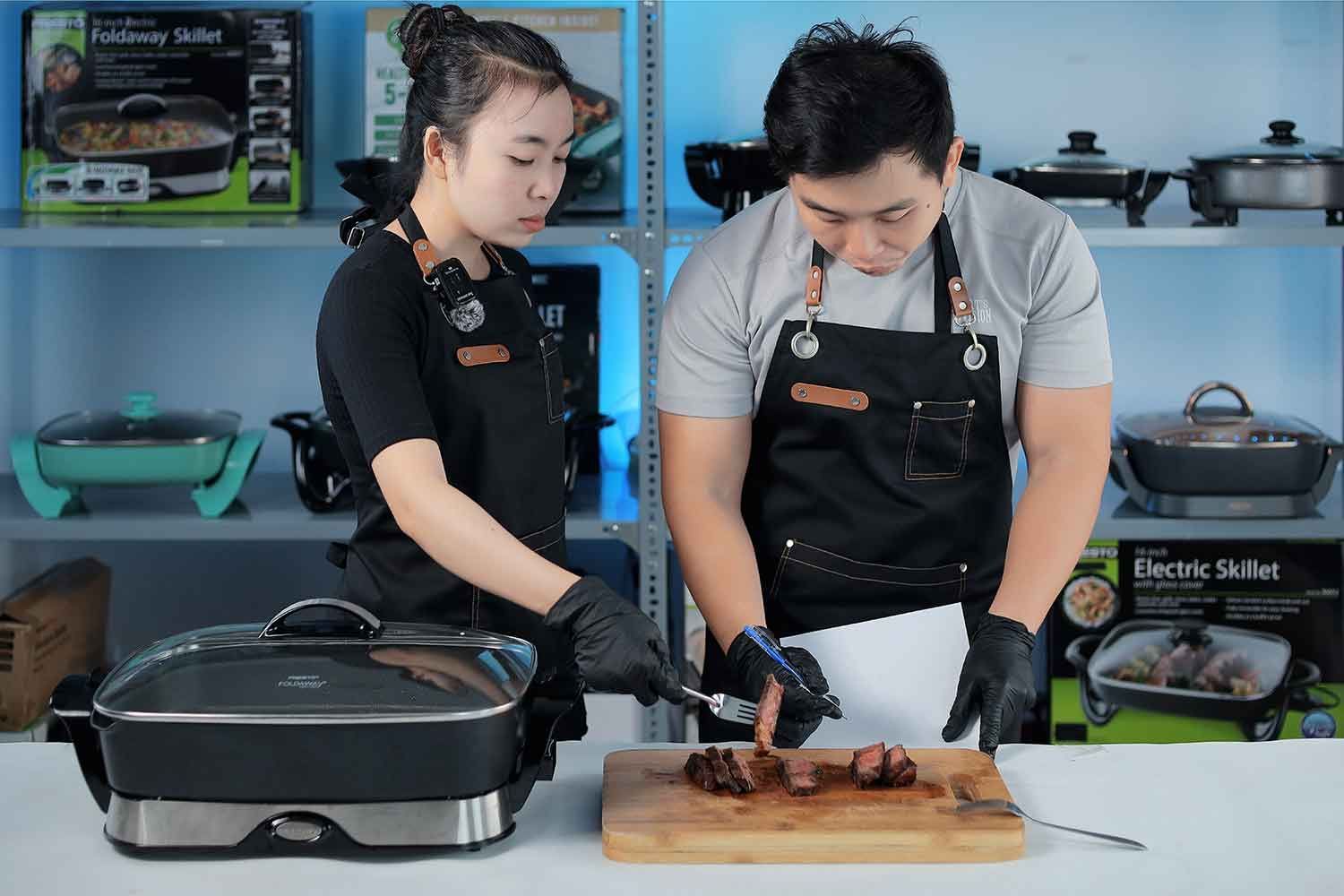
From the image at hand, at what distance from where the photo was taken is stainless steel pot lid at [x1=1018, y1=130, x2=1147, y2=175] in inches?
112

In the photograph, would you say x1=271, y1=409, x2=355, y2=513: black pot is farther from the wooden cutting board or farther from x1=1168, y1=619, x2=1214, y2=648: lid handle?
x1=1168, y1=619, x2=1214, y2=648: lid handle

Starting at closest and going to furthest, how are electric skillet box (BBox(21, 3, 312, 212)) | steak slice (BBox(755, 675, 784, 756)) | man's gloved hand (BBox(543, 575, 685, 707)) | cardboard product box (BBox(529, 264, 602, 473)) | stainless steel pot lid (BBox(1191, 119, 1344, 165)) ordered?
1. man's gloved hand (BBox(543, 575, 685, 707))
2. steak slice (BBox(755, 675, 784, 756))
3. stainless steel pot lid (BBox(1191, 119, 1344, 165))
4. electric skillet box (BBox(21, 3, 312, 212))
5. cardboard product box (BBox(529, 264, 602, 473))

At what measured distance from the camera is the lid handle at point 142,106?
9.91ft

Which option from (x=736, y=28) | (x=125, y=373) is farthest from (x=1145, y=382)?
(x=125, y=373)

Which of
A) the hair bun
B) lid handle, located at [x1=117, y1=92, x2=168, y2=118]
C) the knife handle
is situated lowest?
the knife handle

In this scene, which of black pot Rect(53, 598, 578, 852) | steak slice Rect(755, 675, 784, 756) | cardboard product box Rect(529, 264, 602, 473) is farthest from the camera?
cardboard product box Rect(529, 264, 602, 473)

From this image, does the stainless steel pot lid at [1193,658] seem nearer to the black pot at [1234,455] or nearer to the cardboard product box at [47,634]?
the black pot at [1234,455]

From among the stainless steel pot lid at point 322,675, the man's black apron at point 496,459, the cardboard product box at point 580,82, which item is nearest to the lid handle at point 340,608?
the stainless steel pot lid at point 322,675

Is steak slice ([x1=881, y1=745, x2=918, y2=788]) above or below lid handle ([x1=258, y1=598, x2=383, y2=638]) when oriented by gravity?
below

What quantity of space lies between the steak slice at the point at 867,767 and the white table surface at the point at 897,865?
126 millimetres

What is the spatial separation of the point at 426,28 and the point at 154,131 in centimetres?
146

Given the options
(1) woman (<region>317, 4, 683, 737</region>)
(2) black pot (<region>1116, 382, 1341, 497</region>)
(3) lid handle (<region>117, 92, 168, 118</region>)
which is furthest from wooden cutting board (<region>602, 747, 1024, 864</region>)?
(3) lid handle (<region>117, 92, 168, 118</region>)

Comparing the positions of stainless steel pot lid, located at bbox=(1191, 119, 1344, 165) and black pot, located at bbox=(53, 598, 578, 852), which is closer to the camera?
black pot, located at bbox=(53, 598, 578, 852)

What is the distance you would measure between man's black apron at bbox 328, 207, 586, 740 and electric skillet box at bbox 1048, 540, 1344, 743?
57.3 inches
